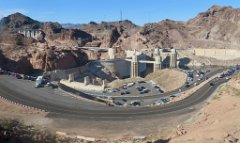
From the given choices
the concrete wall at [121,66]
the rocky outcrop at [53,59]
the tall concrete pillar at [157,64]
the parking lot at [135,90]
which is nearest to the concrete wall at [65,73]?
the rocky outcrop at [53,59]

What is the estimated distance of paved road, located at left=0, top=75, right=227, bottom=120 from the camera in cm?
5526

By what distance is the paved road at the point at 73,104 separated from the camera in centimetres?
5526

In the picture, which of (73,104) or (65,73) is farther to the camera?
(65,73)

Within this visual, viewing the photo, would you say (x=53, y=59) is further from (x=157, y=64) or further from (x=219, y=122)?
(x=219, y=122)

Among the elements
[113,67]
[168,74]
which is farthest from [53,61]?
[168,74]

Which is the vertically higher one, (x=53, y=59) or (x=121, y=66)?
(x=53, y=59)

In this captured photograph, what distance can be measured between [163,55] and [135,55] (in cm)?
2013

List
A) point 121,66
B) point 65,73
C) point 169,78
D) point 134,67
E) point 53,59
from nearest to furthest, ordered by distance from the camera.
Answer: point 169,78 < point 65,73 < point 53,59 < point 134,67 < point 121,66

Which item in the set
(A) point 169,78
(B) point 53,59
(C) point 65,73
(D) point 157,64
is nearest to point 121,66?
(D) point 157,64

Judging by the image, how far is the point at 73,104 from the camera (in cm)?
6109

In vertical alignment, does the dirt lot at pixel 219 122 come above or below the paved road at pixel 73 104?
above

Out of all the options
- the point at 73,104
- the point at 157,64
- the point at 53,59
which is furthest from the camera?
the point at 157,64

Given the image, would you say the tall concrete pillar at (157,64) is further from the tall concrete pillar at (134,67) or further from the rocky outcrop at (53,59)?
the rocky outcrop at (53,59)

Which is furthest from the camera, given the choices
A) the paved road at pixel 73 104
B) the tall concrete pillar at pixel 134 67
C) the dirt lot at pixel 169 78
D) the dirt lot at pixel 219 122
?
the tall concrete pillar at pixel 134 67
